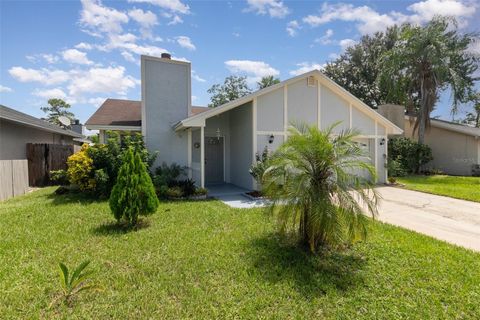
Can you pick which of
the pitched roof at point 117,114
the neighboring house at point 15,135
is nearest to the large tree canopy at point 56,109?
the neighboring house at point 15,135

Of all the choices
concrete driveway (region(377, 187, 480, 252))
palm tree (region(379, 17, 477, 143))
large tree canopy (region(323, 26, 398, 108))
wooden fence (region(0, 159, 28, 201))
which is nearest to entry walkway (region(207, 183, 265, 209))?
concrete driveway (region(377, 187, 480, 252))

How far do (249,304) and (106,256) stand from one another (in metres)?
2.79

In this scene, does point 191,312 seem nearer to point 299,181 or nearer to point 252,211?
point 299,181

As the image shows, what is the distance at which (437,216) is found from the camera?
7.22m

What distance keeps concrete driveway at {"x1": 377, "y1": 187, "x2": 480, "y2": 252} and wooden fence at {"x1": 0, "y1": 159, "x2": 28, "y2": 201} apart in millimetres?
12795

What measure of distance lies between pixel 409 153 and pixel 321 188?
53.5 feet

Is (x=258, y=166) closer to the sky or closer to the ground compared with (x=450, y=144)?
closer to the ground

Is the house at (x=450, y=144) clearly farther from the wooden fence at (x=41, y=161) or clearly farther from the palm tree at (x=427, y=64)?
the wooden fence at (x=41, y=161)

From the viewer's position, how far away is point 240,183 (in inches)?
469

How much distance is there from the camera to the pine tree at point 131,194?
5.57m

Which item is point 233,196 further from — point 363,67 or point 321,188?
point 363,67

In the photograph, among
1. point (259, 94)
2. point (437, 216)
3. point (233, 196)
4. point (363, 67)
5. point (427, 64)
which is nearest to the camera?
point (437, 216)

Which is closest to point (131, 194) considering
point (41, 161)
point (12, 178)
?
point (12, 178)

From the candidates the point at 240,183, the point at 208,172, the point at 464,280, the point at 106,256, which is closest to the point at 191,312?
the point at 106,256
